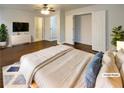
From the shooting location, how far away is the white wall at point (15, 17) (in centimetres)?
146

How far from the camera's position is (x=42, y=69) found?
1.39 metres

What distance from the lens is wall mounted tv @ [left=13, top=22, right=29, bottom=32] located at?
5.05 feet

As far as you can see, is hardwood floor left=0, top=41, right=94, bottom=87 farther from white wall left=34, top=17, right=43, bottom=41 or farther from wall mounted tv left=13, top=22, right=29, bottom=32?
wall mounted tv left=13, top=22, right=29, bottom=32

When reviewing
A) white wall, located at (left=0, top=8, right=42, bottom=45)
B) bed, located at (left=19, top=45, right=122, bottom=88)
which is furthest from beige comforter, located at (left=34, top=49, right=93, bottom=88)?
white wall, located at (left=0, top=8, right=42, bottom=45)

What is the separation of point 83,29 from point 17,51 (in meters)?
0.88

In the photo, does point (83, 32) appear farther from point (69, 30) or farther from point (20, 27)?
point (20, 27)

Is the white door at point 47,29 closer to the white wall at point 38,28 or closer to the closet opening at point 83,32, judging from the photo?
the white wall at point 38,28

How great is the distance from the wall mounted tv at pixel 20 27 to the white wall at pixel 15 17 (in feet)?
0.11

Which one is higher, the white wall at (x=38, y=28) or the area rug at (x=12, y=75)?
the white wall at (x=38, y=28)

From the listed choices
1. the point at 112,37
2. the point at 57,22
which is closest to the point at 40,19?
the point at 57,22

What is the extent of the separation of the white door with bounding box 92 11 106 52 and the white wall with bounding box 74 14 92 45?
52mm

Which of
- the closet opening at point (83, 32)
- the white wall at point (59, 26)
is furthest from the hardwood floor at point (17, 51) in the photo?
the closet opening at point (83, 32)

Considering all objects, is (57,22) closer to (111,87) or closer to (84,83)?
(84,83)

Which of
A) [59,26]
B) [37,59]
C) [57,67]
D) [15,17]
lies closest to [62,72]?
[57,67]
